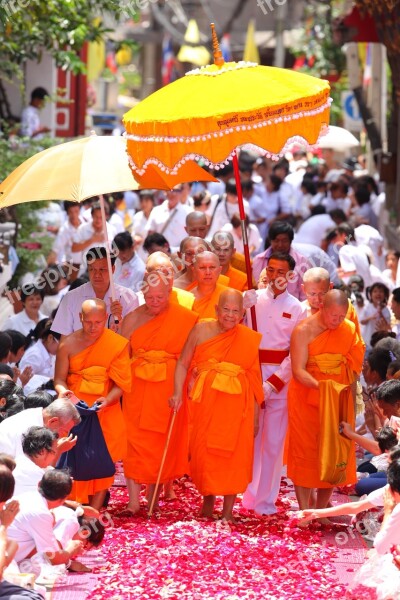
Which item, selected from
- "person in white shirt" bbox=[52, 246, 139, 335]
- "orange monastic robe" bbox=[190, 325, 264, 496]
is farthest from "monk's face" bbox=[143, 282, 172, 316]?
"person in white shirt" bbox=[52, 246, 139, 335]

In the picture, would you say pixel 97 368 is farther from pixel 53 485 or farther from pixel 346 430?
pixel 53 485

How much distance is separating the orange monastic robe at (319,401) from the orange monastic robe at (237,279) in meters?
1.71

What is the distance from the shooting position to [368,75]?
2967 cm

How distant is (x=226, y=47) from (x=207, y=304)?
115 ft

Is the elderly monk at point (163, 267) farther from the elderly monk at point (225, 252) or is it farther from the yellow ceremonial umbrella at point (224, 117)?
the elderly monk at point (225, 252)

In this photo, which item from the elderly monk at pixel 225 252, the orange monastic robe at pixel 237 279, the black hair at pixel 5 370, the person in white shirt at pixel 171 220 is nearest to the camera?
the black hair at pixel 5 370

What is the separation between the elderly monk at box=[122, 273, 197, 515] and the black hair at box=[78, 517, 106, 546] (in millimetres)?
1297

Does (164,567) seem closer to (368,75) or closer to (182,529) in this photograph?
(182,529)

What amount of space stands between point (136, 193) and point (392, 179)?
437cm

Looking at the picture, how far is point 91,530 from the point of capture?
8.19m

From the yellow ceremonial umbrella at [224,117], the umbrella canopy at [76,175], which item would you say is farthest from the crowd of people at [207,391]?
the yellow ceremonial umbrella at [224,117]

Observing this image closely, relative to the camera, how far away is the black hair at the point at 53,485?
7.37 meters

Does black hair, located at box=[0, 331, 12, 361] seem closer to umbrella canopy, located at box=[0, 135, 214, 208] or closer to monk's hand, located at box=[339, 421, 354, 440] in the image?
umbrella canopy, located at box=[0, 135, 214, 208]

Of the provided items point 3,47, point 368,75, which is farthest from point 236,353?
point 368,75
